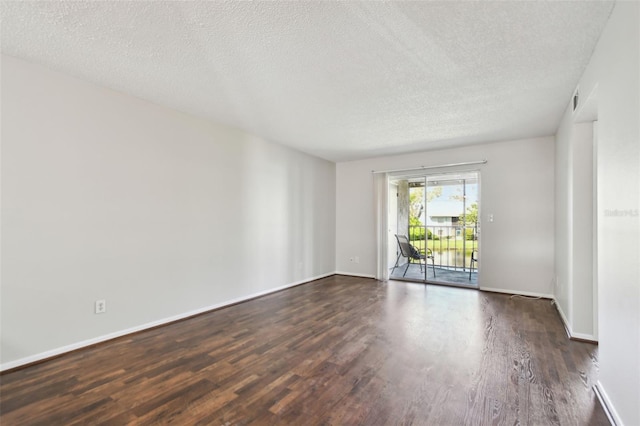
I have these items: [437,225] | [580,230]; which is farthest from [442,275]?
[580,230]

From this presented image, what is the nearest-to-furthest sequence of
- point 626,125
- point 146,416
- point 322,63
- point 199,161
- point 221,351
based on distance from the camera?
point 626,125 < point 146,416 < point 322,63 < point 221,351 < point 199,161

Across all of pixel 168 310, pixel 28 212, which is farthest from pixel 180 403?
pixel 28 212

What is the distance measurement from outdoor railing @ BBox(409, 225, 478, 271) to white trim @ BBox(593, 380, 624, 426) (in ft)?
11.7

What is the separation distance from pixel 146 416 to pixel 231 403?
1.53 feet

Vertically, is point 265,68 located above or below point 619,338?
above

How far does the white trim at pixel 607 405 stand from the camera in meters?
1.59

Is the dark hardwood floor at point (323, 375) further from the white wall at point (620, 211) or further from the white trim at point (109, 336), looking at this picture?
the white wall at point (620, 211)

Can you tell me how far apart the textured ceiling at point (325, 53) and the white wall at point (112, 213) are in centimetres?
29

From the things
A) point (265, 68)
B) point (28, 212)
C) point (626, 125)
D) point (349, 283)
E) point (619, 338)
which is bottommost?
point (349, 283)

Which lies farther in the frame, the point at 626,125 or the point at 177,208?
the point at 177,208

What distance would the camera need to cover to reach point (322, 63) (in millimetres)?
2309

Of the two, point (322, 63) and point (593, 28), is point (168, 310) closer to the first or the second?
point (322, 63)

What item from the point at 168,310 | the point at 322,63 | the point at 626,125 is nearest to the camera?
the point at 626,125

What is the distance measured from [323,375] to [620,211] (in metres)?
2.06
